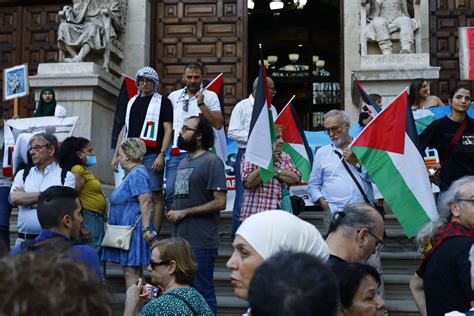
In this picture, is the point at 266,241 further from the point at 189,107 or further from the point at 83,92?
the point at 83,92

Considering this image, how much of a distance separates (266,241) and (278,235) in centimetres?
7

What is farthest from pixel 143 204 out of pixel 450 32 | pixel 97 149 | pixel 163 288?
pixel 450 32

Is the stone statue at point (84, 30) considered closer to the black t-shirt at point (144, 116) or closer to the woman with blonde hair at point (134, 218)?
the black t-shirt at point (144, 116)

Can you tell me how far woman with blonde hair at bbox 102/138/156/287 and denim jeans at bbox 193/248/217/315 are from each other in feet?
2.31

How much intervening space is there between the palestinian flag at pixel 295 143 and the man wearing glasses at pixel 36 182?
118 inches

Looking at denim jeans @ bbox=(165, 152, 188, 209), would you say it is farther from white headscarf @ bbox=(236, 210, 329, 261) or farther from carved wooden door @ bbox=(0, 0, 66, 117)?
carved wooden door @ bbox=(0, 0, 66, 117)

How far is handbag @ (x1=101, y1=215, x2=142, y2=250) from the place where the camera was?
7316 mm

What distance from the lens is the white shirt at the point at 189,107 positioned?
8801 mm

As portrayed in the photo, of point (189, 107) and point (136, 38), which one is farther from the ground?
point (136, 38)

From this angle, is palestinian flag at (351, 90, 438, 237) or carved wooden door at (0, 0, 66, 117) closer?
palestinian flag at (351, 90, 438, 237)

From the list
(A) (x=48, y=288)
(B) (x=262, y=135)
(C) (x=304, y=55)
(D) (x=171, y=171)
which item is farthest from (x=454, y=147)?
(C) (x=304, y=55)

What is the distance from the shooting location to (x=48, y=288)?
5.98 ft

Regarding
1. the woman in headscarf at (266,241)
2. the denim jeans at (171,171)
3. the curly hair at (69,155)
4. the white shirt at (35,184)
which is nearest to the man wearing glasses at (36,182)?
the white shirt at (35,184)

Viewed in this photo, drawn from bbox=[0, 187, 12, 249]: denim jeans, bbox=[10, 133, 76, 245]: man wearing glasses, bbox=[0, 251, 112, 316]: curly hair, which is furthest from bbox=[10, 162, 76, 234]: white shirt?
bbox=[0, 251, 112, 316]: curly hair
